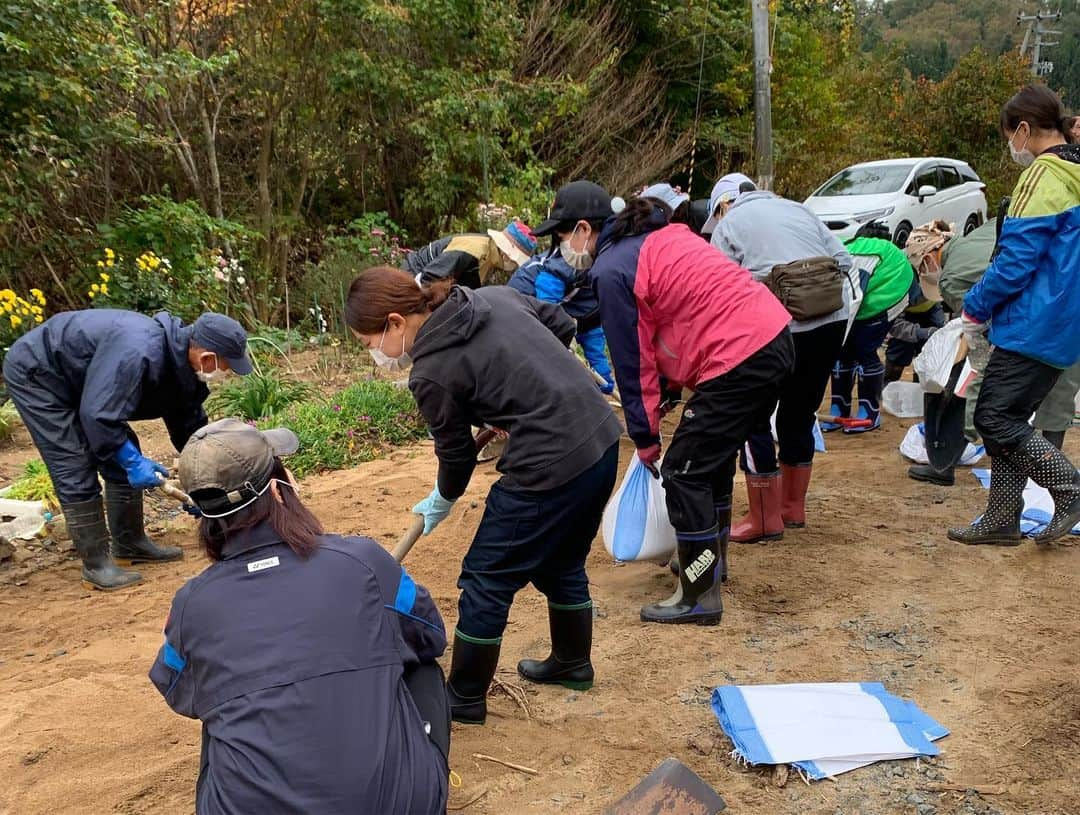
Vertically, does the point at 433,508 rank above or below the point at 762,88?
below

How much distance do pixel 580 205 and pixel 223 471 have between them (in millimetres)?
2155

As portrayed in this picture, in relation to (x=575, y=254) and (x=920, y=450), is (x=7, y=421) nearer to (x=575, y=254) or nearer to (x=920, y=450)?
(x=575, y=254)

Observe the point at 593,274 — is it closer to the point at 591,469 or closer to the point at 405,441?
the point at 591,469

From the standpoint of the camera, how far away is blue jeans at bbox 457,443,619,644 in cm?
272

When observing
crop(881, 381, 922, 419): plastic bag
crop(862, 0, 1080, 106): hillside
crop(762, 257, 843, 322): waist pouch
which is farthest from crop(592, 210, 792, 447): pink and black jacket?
crop(862, 0, 1080, 106): hillside

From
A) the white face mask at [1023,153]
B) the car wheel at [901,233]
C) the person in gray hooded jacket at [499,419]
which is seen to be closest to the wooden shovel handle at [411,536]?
the person in gray hooded jacket at [499,419]

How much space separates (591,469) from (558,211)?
4.42ft

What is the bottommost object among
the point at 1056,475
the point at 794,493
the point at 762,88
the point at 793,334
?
the point at 794,493

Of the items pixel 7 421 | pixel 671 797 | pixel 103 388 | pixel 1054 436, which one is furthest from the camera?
pixel 7 421

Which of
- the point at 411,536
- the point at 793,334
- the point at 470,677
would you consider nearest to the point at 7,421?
the point at 411,536

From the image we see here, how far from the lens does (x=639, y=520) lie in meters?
3.79

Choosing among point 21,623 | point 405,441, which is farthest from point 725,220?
point 21,623

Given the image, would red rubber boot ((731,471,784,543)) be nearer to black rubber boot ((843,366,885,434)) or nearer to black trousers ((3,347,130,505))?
black rubber boot ((843,366,885,434))

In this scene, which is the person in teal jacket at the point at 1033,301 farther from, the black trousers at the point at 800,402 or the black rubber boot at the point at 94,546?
the black rubber boot at the point at 94,546
